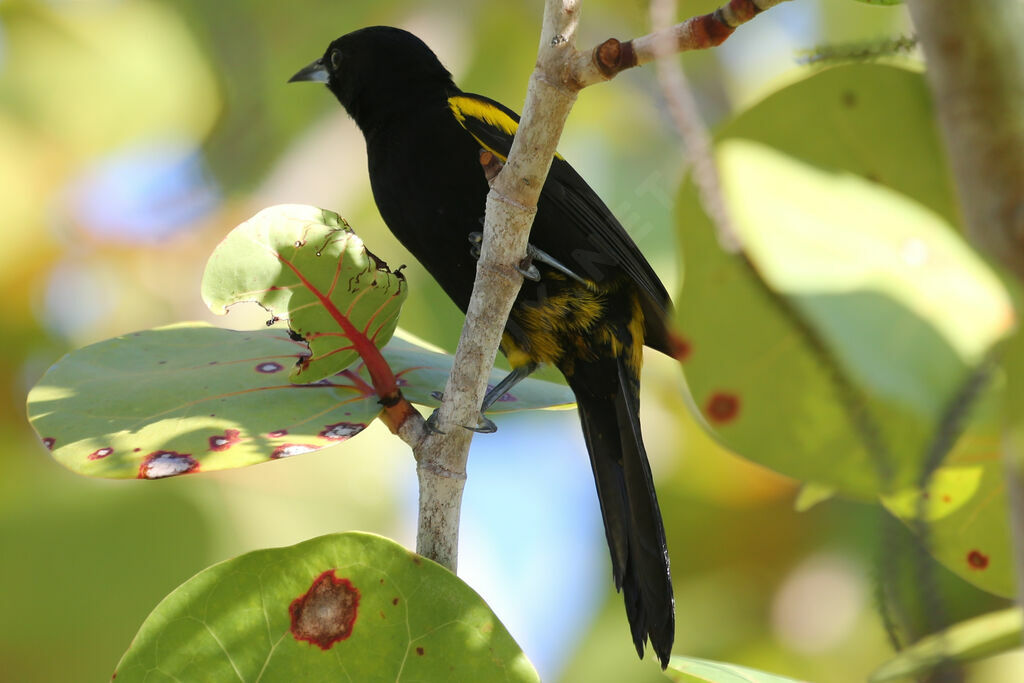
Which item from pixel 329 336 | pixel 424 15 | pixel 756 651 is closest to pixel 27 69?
pixel 424 15

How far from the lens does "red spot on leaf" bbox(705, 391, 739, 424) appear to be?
0.64 meters

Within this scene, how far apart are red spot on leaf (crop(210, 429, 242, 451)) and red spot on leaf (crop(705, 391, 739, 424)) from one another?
663mm

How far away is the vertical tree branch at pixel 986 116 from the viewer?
2.00ft

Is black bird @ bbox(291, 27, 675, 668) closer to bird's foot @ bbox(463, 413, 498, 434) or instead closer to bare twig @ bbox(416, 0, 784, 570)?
bird's foot @ bbox(463, 413, 498, 434)

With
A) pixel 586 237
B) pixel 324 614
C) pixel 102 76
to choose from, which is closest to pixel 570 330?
pixel 586 237

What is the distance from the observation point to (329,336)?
1.23 m

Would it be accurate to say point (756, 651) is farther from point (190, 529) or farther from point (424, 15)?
point (424, 15)

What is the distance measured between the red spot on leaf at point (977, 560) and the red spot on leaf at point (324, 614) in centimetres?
65

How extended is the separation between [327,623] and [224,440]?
248 mm

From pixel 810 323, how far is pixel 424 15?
397 cm

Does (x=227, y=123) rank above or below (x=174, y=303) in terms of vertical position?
above

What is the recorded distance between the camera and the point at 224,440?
1.12m

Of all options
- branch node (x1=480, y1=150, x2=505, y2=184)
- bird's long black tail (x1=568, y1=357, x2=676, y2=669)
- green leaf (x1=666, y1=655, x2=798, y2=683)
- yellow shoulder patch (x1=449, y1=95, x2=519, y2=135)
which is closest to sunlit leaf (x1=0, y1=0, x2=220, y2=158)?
yellow shoulder patch (x1=449, y1=95, x2=519, y2=135)

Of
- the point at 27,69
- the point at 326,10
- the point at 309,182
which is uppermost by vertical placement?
the point at 326,10
